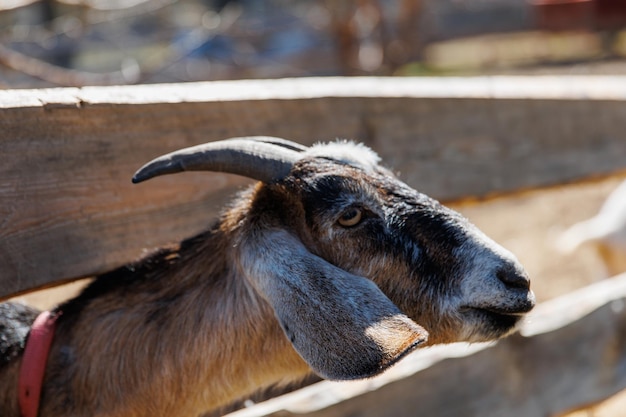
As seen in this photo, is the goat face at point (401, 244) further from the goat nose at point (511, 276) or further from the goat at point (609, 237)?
the goat at point (609, 237)

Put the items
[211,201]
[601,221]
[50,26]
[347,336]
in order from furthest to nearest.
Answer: [50,26] < [601,221] < [211,201] < [347,336]

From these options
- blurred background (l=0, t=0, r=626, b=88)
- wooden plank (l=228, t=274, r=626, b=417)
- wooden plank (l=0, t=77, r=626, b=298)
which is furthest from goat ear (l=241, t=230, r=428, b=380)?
blurred background (l=0, t=0, r=626, b=88)

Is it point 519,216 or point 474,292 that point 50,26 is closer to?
point 519,216

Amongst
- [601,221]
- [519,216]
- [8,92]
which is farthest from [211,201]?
[519,216]

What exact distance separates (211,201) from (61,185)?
1.97 ft

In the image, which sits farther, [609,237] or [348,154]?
[609,237]

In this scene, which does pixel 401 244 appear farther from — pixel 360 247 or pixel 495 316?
pixel 495 316

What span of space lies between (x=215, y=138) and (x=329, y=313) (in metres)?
0.97

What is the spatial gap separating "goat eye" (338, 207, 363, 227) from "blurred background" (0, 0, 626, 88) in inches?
262

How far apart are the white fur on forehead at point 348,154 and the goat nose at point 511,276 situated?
54 centimetres

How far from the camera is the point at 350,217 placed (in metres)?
2.26

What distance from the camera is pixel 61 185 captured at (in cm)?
237

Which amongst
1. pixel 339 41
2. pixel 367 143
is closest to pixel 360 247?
pixel 367 143

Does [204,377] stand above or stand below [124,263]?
below
